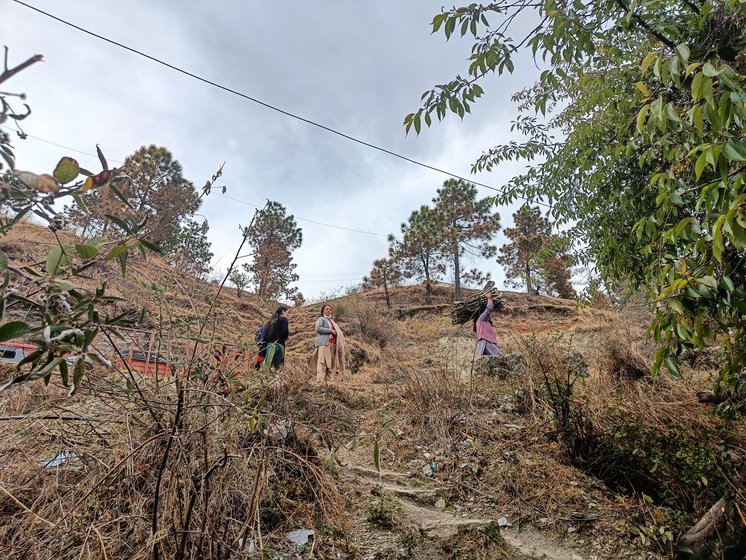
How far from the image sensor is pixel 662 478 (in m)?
2.78

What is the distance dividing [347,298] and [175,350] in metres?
15.2

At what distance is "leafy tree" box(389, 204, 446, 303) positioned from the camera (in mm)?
24562

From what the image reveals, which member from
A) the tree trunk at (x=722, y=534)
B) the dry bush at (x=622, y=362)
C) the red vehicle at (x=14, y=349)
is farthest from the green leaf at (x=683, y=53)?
the dry bush at (x=622, y=362)

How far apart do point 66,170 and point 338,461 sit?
1397mm

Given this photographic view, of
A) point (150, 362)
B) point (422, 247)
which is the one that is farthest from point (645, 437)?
point (422, 247)

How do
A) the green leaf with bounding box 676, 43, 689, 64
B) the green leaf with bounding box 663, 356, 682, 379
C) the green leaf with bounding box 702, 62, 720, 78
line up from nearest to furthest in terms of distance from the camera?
the green leaf with bounding box 702, 62, 720, 78 < the green leaf with bounding box 676, 43, 689, 64 < the green leaf with bounding box 663, 356, 682, 379

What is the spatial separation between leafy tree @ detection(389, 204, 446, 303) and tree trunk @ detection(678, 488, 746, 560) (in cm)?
2216

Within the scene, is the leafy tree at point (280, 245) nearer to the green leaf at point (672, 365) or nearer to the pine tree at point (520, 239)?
the pine tree at point (520, 239)

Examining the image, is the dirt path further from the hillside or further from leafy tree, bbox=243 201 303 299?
leafy tree, bbox=243 201 303 299

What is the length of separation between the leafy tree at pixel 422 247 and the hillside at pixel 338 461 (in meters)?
19.9

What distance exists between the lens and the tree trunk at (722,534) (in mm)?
2100

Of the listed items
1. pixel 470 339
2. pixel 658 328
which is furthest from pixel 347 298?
pixel 658 328

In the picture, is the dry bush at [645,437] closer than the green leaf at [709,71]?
No

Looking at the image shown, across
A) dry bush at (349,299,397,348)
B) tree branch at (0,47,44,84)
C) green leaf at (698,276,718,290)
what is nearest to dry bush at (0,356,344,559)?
tree branch at (0,47,44,84)
